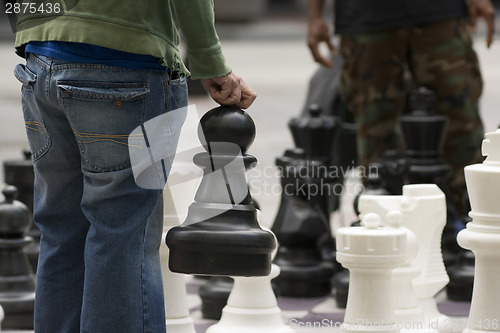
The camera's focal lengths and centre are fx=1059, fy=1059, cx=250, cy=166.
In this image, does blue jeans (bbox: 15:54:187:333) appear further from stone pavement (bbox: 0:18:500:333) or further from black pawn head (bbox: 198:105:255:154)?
stone pavement (bbox: 0:18:500:333)

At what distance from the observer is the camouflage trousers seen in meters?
3.94

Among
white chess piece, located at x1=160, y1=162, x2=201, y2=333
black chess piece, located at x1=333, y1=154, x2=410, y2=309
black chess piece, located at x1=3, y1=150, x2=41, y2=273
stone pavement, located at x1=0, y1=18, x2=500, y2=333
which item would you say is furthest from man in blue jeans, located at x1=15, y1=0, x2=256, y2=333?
stone pavement, located at x1=0, y1=18, x2=500, y2=333

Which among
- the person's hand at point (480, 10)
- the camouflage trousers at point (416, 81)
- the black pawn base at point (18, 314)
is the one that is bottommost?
the black pawn base at point (18, 314)

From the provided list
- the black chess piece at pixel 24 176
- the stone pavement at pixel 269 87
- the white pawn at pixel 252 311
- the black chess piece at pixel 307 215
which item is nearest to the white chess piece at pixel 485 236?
the white pawn at pixel 252 311

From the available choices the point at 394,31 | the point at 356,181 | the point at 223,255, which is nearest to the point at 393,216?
the point at 223,255

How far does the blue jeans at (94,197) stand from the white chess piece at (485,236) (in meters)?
0.73

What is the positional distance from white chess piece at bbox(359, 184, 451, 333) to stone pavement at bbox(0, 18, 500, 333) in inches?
64.3

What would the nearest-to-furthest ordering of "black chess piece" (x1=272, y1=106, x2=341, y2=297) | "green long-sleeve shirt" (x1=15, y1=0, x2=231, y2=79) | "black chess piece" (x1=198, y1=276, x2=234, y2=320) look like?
"green long-sleeve shirt" (x1=15, y1=0, x2=231, y2=79), "black chess piece" (x1=198, y1=276, x2=234, y2=320), "black chess piece" (x1=272, y1=106, x2=341, y2=297)

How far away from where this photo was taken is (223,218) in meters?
2.30

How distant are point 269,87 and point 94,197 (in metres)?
10.1

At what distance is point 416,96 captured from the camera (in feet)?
12.0

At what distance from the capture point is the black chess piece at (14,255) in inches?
125

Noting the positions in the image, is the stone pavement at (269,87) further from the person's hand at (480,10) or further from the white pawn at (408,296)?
the white pawn at (408,296)

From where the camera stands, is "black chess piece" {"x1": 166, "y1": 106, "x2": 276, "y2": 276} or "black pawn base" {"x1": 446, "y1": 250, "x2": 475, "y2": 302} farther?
"black pawn base" {"x1": 446, "y1": 250, "x2": 475, "y2": 302}
